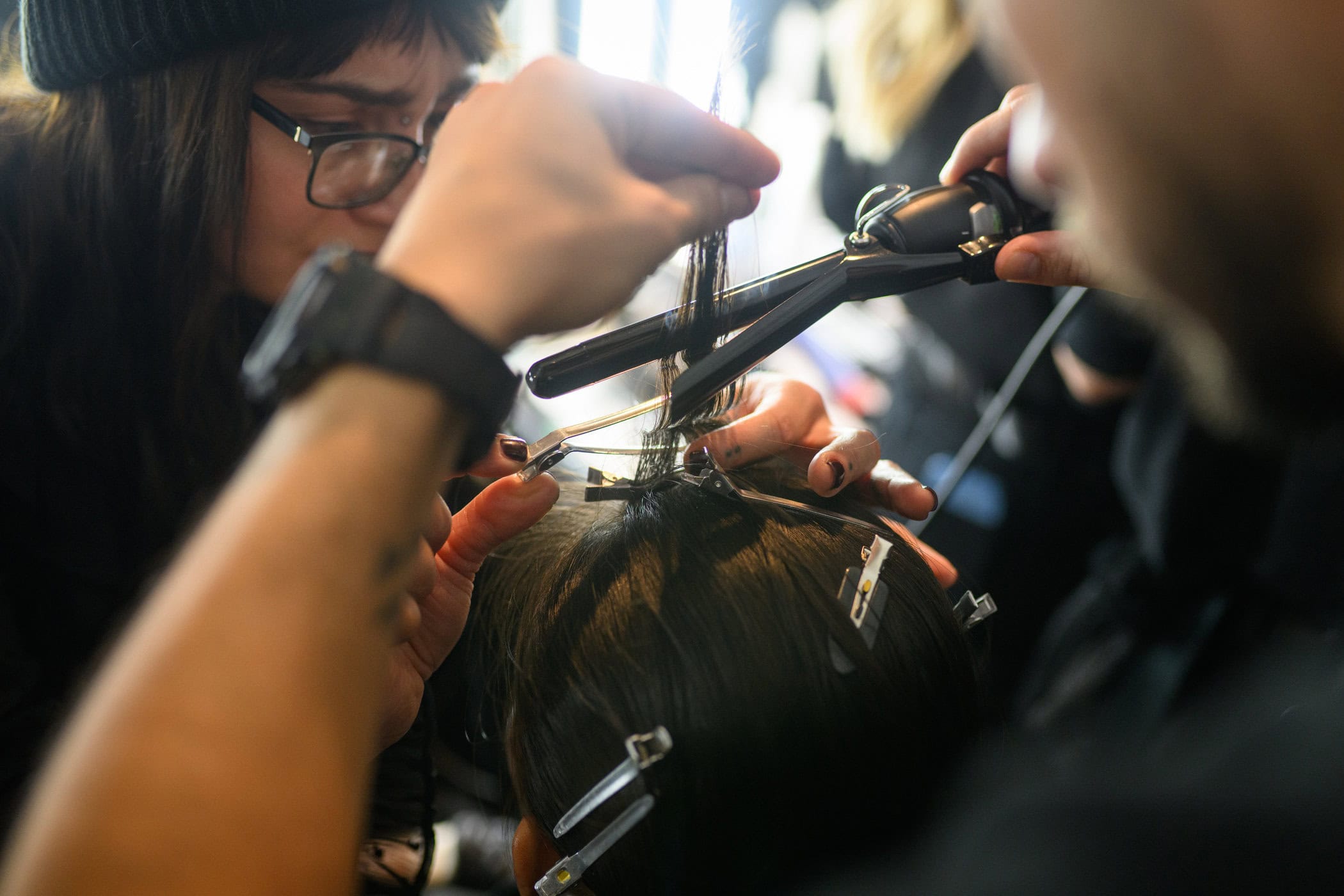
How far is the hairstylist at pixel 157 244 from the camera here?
0.95 metres

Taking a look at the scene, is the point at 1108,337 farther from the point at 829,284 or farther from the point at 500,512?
the point at 500,512

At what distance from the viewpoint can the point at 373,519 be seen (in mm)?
428

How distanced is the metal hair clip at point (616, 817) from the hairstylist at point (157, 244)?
29 centimetres

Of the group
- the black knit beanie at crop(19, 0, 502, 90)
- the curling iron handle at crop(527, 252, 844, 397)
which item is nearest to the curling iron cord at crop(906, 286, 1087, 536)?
the curling iron handle at crop(527, 252, 844, 397)

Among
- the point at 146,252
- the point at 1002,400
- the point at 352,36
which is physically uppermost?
the point at 352,36

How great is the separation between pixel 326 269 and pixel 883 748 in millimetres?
531

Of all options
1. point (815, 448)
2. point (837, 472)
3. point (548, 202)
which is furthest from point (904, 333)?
point (548, 202)

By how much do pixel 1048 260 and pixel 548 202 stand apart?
1.46 ft

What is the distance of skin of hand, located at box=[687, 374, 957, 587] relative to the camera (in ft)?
2.56

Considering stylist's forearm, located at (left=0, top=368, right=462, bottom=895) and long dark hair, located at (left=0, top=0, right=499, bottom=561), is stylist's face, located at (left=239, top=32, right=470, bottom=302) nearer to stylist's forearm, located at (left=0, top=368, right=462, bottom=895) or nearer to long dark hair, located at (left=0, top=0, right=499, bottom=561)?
Result: long dark hair, located at (left=0, top=0, right=499, bottom=561)

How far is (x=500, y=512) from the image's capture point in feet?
2.46

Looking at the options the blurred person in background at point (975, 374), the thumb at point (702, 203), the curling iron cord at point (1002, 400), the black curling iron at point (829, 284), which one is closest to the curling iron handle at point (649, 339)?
the black curling iron at point (829, 284)

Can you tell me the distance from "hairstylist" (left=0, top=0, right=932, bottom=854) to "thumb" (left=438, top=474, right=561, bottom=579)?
171mm

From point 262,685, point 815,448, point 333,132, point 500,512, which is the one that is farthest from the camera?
point 333,132
